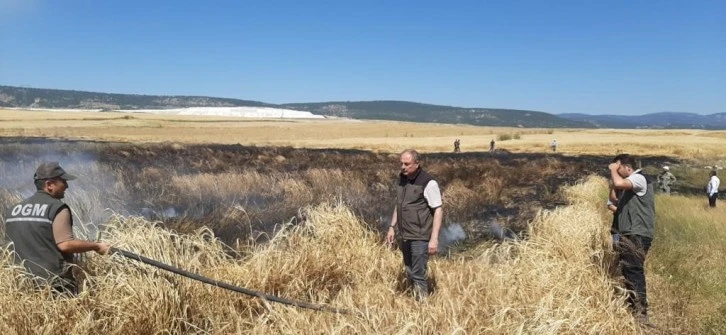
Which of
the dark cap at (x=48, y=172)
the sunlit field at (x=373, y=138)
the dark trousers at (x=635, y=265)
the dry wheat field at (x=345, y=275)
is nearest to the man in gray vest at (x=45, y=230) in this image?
the dark cap at (x=48, y=172)

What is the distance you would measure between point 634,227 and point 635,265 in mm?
404

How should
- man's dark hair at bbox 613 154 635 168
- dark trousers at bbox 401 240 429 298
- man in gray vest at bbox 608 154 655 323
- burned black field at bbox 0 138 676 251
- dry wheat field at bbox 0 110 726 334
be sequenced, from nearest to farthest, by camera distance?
dry wheat field at bbox 0 110 726 334 < man in gray vest at bbox 608 154 655 323 < dark trousers at bbox 401 240 429 298 < man's dark hair at bbox 613 154 635 168 < burned black field at bbox 0 138 676 251

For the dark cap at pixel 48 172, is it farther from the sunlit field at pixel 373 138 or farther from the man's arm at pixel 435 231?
the sunlit field at pixel 373 138

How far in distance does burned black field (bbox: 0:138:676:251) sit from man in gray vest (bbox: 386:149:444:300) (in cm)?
252

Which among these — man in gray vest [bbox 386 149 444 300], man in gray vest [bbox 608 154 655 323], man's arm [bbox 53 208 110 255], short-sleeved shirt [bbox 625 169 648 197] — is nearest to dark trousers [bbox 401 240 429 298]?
man in gray vest [bbox 386 149 444 300]

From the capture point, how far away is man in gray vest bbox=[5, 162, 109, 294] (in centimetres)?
440

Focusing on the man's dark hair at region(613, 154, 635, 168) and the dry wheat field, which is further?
the man's dark hair at region(613, 154, 635, 168)

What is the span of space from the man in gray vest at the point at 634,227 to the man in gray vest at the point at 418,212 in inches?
77.3

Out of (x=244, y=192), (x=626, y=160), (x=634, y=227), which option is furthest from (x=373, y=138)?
(x=634, y=227)

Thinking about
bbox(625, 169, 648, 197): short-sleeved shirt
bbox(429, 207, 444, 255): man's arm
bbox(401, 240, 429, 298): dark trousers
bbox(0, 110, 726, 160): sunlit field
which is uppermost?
bbox(625, 169, 648, 197): short-sleeved shirt

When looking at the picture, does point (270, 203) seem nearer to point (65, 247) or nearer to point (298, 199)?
point (298, 199)

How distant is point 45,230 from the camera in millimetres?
4418

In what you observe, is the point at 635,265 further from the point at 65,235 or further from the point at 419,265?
the point at 65,235

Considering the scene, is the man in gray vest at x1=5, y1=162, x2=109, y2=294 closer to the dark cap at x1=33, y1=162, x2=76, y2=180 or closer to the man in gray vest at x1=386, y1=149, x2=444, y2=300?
the dark cap at x1=33, y1=162, x2=76, y2=180
